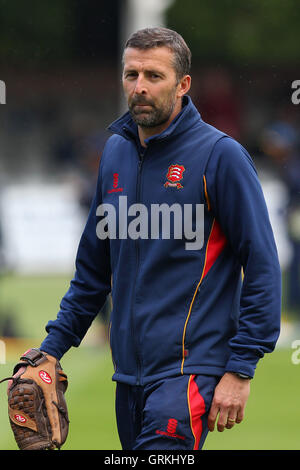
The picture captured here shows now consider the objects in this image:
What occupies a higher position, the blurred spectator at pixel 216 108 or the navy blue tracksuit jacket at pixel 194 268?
the blurred spectator at pixel 216 108

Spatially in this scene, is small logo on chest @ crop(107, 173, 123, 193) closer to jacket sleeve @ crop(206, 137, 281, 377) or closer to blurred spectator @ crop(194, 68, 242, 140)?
jacket sleeve @ crop(206, 137, 281, 377)

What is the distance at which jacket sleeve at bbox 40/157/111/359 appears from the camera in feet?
14.4

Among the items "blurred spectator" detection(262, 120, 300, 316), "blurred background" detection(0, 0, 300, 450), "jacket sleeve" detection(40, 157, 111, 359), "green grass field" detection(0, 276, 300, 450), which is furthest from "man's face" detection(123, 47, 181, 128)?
"blurred background" detection(0, 0, 300, 450)

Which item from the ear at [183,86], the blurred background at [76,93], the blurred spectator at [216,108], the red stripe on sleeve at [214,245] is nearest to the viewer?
the red stripe on sleeve at [214,245]

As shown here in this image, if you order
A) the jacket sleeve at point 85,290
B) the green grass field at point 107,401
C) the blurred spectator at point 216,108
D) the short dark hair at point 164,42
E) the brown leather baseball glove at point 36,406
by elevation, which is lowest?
the green grass field at point 107,401

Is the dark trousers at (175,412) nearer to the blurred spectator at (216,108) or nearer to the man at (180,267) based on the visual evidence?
the man at (180,267)

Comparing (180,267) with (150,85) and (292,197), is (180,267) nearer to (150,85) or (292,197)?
(150,85)

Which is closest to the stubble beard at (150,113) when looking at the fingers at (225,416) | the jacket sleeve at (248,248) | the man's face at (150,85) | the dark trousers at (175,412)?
the man's face at (150,85)

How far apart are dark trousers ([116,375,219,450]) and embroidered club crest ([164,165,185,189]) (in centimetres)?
74

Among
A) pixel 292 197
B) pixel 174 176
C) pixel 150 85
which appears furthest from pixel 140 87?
pixel 292 197

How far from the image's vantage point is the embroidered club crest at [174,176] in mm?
4035

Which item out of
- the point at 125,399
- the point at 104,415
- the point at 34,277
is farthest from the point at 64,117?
the point at 125,399

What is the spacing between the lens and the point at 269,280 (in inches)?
153

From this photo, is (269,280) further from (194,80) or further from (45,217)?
(194,80)
